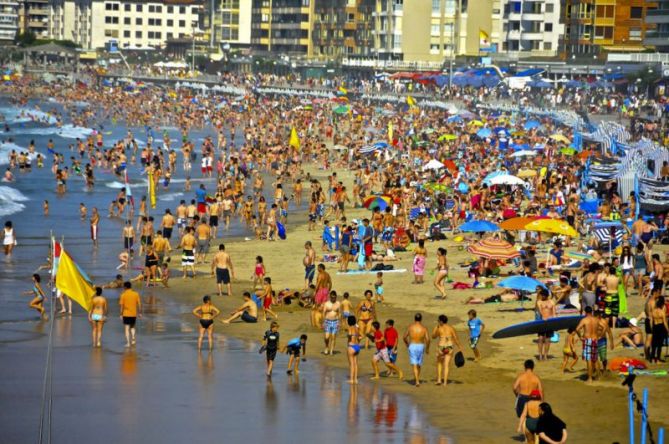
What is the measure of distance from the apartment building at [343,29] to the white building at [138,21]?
48.6 meters

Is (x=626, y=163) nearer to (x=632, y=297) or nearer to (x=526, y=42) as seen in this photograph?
(x=632, y=297)

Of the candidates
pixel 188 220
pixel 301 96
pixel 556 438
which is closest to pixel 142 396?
pixel 556 438

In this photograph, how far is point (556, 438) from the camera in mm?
13312

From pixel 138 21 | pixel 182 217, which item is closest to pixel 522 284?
pixel 182 217

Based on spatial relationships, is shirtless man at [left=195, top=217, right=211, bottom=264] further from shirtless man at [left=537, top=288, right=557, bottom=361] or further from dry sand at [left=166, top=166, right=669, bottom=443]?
shirtless man at [left=537, top=288, right=557, bottom=361]

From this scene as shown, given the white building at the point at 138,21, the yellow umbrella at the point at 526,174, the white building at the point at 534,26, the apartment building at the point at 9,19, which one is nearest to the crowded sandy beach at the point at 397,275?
the yellow umbrella at the point at 526,174

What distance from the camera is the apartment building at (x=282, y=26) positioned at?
5748 inches

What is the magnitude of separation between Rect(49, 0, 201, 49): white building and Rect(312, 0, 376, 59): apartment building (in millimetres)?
48596

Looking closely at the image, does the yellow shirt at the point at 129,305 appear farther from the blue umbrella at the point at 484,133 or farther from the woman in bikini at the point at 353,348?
the blue umbrella at the point at 484,133

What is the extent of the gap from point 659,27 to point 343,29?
51.2m

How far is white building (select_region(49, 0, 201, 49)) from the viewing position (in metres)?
190

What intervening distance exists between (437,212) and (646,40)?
6403cm

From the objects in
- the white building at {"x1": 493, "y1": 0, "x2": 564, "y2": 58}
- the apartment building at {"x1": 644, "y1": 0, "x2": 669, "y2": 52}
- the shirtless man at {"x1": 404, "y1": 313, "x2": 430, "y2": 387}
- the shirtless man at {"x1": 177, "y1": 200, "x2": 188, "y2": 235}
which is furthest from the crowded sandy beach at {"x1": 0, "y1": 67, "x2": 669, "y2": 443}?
the white building at {"x1": 493, "y1": 0, "x2": 564, "y2": 58}

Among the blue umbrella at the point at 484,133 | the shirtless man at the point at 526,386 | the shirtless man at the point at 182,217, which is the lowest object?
the shirtless man at the point at 182,217
